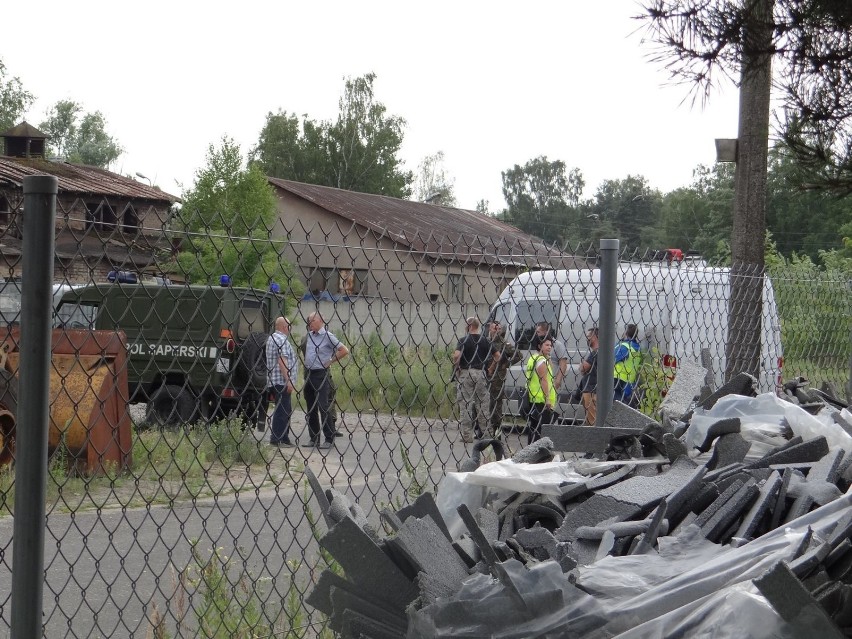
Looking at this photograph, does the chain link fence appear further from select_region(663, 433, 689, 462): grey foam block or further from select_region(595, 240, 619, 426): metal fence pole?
select_region(663, 433, 689, 462): grey foam block

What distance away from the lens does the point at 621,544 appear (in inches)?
111

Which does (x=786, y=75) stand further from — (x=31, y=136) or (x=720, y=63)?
(x=31, y=136)

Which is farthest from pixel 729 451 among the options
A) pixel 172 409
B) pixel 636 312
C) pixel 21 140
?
pixel 21 140

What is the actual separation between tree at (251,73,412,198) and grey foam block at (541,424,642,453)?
54125 millimetres

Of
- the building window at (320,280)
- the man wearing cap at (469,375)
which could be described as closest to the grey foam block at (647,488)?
the man wearing cap at (469,375)

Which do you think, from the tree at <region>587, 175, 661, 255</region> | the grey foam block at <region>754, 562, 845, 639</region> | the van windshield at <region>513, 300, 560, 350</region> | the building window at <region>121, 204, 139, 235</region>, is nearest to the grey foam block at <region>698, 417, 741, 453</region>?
the van windshield at <region>513, 300, 560, 350</region>

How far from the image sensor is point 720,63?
3.23 meters

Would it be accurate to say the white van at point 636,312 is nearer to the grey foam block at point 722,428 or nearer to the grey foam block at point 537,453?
the grey foam block at point 537,453

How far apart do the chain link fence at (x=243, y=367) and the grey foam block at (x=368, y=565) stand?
12.8 inches

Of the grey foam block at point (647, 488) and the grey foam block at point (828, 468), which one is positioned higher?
the grey foam block at point (828, 468)

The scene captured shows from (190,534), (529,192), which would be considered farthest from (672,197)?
(190,534)

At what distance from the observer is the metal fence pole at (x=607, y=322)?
3811mm

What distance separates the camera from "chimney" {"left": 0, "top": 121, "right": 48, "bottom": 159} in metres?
39.9

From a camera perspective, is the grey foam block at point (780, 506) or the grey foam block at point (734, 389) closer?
the grey foam block at point (780, 506)
